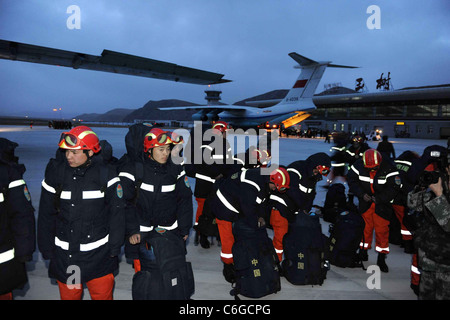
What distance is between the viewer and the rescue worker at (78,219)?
2.76 meters

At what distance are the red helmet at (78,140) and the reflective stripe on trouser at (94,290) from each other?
54.5 inches

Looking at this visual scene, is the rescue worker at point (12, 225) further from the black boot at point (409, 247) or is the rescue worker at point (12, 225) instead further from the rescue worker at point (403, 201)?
the black boot at point (409, 247)

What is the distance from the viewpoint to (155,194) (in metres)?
3.52

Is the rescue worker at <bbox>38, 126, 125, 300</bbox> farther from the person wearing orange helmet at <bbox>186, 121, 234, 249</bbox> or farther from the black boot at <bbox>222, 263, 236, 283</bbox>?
the person wearing orange helmet at <bbox>186, 121, 234, 249</bbox>

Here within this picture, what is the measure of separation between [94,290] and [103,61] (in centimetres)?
1394

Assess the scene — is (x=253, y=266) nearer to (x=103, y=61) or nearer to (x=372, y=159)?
(x=372, y=159)

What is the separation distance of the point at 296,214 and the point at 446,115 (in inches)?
2428

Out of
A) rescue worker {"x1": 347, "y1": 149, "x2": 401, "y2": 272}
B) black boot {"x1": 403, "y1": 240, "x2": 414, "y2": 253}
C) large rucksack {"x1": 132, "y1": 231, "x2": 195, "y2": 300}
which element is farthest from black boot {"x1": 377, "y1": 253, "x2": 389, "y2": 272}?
large rucksack {"x1": 132, "y1": 231, "x2": 195, "y2": 300}

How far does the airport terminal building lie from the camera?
49.8 metres

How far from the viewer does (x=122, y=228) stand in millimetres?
2979

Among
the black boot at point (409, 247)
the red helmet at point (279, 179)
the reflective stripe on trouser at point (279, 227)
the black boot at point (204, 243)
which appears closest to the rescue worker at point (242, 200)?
the red helmet at point (279, 179)

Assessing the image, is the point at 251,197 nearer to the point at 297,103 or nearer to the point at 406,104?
the point at 297,103

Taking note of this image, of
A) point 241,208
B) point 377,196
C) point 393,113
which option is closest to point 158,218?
point 241,208

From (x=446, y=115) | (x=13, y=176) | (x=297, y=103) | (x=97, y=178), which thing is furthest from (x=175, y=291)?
(x=446, y=115)
